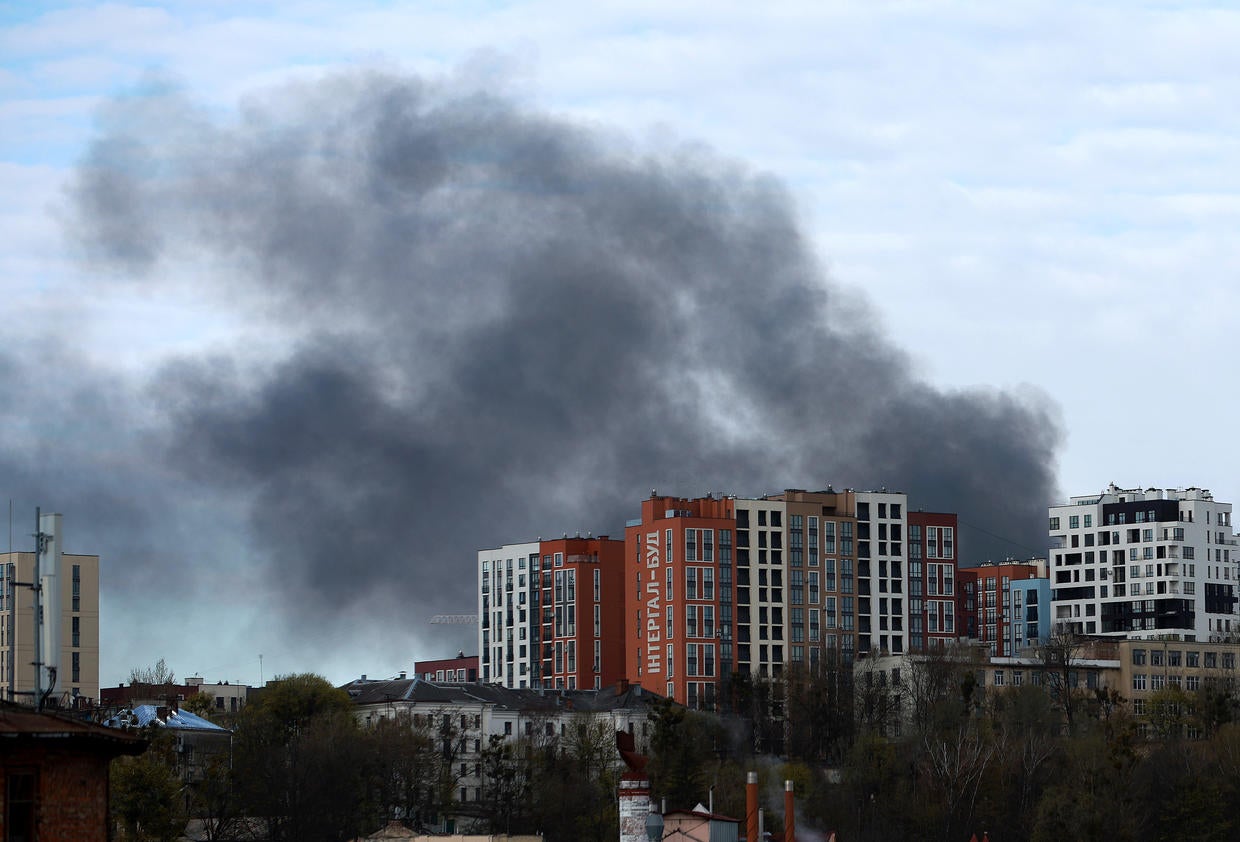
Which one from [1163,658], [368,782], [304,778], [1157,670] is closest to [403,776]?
[368,782]

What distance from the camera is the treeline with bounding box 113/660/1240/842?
11906cm

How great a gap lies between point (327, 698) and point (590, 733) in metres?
21.2

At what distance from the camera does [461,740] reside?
161 meters

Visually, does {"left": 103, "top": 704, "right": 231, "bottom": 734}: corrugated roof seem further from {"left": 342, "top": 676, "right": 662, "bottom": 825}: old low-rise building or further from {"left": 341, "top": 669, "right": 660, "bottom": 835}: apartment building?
{"left": 342, "top": 676, "right": 662, "bottom": 825}: old low-rise building

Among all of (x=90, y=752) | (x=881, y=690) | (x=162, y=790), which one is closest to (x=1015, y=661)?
(x=881, y=690)

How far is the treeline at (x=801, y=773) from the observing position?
11906 cm

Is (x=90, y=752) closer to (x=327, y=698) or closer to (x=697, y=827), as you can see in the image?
(x=697, y=827)

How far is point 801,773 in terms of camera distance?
146000mm

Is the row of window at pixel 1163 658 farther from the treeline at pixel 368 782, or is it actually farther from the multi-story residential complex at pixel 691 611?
the treeline at pixel 368 782

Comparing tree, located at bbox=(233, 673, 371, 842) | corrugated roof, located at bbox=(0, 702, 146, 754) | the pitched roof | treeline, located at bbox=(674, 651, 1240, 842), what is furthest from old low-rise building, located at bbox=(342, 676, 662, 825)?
corrugated roof, located at bbox=(0, 702, 146, 754)

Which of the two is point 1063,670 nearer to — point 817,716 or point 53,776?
point 817,716

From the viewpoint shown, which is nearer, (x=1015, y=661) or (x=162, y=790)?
(x=162, y=790)

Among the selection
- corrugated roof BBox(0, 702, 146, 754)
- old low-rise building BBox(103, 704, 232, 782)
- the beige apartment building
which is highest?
the beige apartment building

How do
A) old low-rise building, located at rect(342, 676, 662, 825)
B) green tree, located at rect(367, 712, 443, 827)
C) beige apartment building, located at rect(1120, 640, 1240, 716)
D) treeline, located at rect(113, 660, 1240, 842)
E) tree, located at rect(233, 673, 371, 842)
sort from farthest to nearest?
beige apartment building, located at rect(1120, 640, 1240, 716), old low-rise building, located at rect(342, 676, 662, 825), green tree, located at rect(367, 712, 443, 827), tree, located at rect(233, 673, 371, 842), treeline, located at rect(113, 660, 1240, 842)
